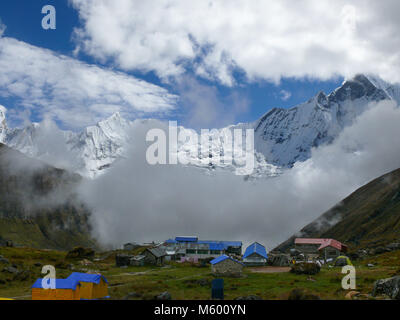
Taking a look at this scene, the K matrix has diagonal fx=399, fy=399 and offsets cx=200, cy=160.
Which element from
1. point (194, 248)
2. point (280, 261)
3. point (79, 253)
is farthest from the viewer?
point (194, 248)

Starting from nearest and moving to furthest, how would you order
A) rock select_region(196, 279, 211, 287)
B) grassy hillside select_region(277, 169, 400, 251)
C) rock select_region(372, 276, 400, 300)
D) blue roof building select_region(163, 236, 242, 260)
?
rock select_region(372, 276, 400, 300) < rock select_region(196, 279, 211, 287) < blue roof building select_region(163, 236, 242, 260) < grassy hillside select_region(277, 169, 400, 251)

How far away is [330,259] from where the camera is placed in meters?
102

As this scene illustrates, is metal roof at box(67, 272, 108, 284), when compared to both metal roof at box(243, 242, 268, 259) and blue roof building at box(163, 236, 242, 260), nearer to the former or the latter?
metal roof at box(243, 242, 268, 259)

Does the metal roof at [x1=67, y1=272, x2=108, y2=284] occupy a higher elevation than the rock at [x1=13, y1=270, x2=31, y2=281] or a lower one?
higher

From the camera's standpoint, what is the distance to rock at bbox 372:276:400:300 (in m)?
32.8

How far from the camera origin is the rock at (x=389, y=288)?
107ft

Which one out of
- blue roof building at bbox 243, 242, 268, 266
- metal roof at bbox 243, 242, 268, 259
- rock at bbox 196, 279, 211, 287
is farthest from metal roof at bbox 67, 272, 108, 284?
metal roof at bbox 243, 242, 268, 259

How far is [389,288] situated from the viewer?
34.0 metres

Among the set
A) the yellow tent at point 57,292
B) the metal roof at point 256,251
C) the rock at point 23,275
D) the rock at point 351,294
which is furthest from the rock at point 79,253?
the rock at point 351,294

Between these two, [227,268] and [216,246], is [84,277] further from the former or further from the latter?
[216,246]

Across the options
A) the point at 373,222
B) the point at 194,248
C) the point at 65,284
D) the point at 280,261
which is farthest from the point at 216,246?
the point at 65,284
